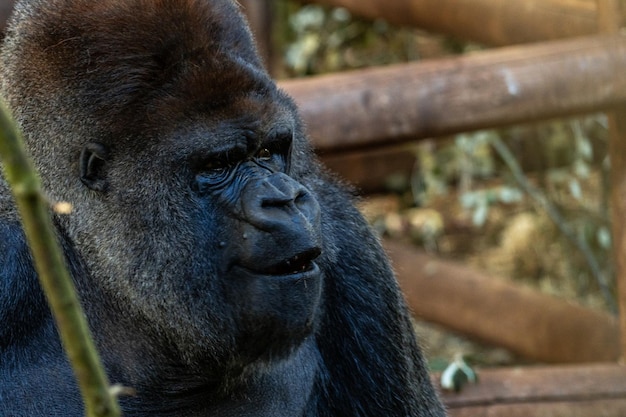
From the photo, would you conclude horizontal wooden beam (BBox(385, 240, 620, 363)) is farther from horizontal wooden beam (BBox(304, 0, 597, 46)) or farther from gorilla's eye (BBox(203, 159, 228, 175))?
gorilla's eye (BBox(203, 159, 228, 175))

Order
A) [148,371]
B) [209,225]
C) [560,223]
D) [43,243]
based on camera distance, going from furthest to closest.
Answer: [560,223], [148,371], [209,225], [43,243]

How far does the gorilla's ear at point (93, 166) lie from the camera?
248 centimetres

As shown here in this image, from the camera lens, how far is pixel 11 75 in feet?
8.78

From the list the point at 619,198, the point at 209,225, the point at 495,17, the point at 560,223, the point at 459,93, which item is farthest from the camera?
the point at 560,223

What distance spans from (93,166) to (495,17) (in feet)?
10.9

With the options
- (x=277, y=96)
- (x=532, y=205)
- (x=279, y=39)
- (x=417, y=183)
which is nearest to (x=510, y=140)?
(x=417, y=183)

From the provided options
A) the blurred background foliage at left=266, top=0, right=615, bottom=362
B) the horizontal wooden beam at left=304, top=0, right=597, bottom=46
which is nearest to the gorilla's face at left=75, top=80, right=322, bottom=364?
the horizontal wooden beam at left=304, top=0, right=597, bottom=46

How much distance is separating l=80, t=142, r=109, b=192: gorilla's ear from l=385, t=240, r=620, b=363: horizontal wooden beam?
3070 millimetres

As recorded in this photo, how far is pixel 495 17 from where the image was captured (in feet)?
17.3

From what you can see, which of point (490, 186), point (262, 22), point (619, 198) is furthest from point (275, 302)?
point (490, 186)

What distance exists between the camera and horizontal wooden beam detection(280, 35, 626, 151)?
13.6 feet

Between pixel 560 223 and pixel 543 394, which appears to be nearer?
pixel 543 394

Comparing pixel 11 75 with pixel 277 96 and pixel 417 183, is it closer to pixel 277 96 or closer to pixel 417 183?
pixel 277 96

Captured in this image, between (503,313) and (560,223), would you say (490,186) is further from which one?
(503,313)
